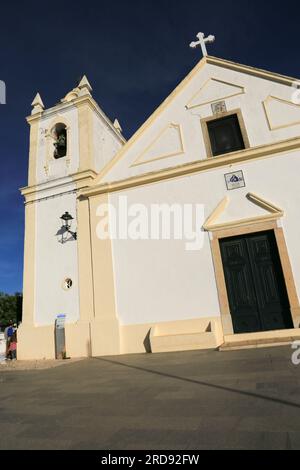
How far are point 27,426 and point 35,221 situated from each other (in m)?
9.98

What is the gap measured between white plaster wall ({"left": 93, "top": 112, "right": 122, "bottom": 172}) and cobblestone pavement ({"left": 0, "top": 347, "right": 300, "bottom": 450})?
9.32 metres

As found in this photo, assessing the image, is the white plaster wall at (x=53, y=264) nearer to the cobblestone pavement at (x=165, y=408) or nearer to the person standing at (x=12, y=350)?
the person standing at (x=12, y=350)

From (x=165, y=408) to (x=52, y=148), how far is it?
40.9 ft

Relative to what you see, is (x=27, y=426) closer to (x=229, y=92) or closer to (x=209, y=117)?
(x=209, y=117)

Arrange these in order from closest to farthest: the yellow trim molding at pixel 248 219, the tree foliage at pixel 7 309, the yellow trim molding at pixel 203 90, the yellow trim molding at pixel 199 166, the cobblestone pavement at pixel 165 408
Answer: the cobblestone pavement at pixel 165 408 → the yellow trim molding at pixel 248 219 → the yellow trim molding at pixel 199 166 → the yellow trim molding at pixel 203 90 → the tree foliage at pixel 7 309

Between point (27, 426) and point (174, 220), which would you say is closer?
point (27, 426)

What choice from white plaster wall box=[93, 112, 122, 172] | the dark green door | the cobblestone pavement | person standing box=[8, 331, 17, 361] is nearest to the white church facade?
the dark green door

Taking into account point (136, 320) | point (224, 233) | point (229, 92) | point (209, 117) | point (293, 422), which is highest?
point (229, 92)

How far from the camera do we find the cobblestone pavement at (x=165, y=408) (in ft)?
9.21

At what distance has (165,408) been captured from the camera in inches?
148

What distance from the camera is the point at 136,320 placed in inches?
399

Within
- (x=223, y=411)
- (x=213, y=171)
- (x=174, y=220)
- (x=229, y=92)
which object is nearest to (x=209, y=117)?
(x=229, y=92)

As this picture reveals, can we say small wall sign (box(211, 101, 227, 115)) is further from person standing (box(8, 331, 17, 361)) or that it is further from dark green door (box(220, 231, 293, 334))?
person standing (box(8, 331, 17, 361))

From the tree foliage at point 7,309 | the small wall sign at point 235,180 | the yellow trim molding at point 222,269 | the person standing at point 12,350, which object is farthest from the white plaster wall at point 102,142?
the tree foliage at point 7,309
